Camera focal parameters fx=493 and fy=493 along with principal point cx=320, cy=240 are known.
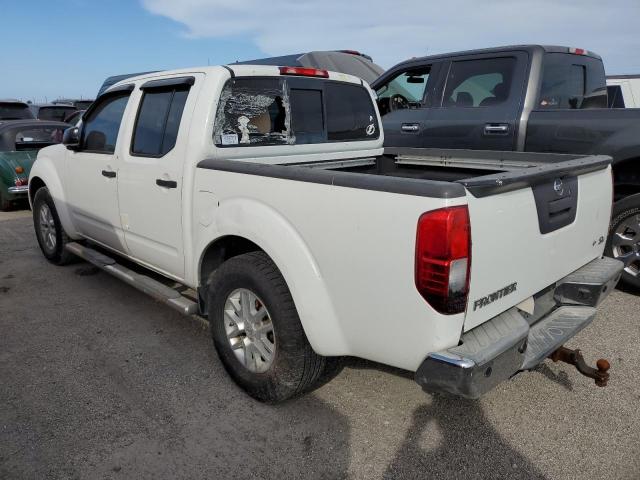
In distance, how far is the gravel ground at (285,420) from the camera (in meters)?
2.34

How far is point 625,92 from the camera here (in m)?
6.99

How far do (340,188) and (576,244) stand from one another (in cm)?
144

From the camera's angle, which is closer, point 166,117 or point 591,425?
point 591,425

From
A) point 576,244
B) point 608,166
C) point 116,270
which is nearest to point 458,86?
Answer: point 608,166

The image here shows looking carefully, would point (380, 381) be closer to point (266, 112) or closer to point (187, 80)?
point (266, 112)

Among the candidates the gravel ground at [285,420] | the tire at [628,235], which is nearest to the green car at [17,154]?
the gravel ground at [285,420]

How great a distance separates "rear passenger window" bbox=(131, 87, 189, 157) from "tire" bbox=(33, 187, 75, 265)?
195 cm

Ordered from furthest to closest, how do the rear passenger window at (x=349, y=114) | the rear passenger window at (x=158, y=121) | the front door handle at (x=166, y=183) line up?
the rear passenger window at (x=349, y=114)
the rear passenger window at (x=158, y=121)
the front door handle at (x=166, y=183)

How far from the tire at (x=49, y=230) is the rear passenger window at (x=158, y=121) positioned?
76.7 inches

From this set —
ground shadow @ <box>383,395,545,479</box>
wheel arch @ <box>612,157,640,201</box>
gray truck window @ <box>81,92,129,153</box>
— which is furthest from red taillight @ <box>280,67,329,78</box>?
wheel arch @ <box>612,157,640,201</box>

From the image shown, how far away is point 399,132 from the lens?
228 inches

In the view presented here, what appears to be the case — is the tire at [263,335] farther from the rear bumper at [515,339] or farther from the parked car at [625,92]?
the parked car at [625,92]

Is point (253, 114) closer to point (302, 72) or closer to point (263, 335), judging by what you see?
point (302, 72)

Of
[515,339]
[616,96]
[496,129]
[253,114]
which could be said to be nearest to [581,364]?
[515,339]
